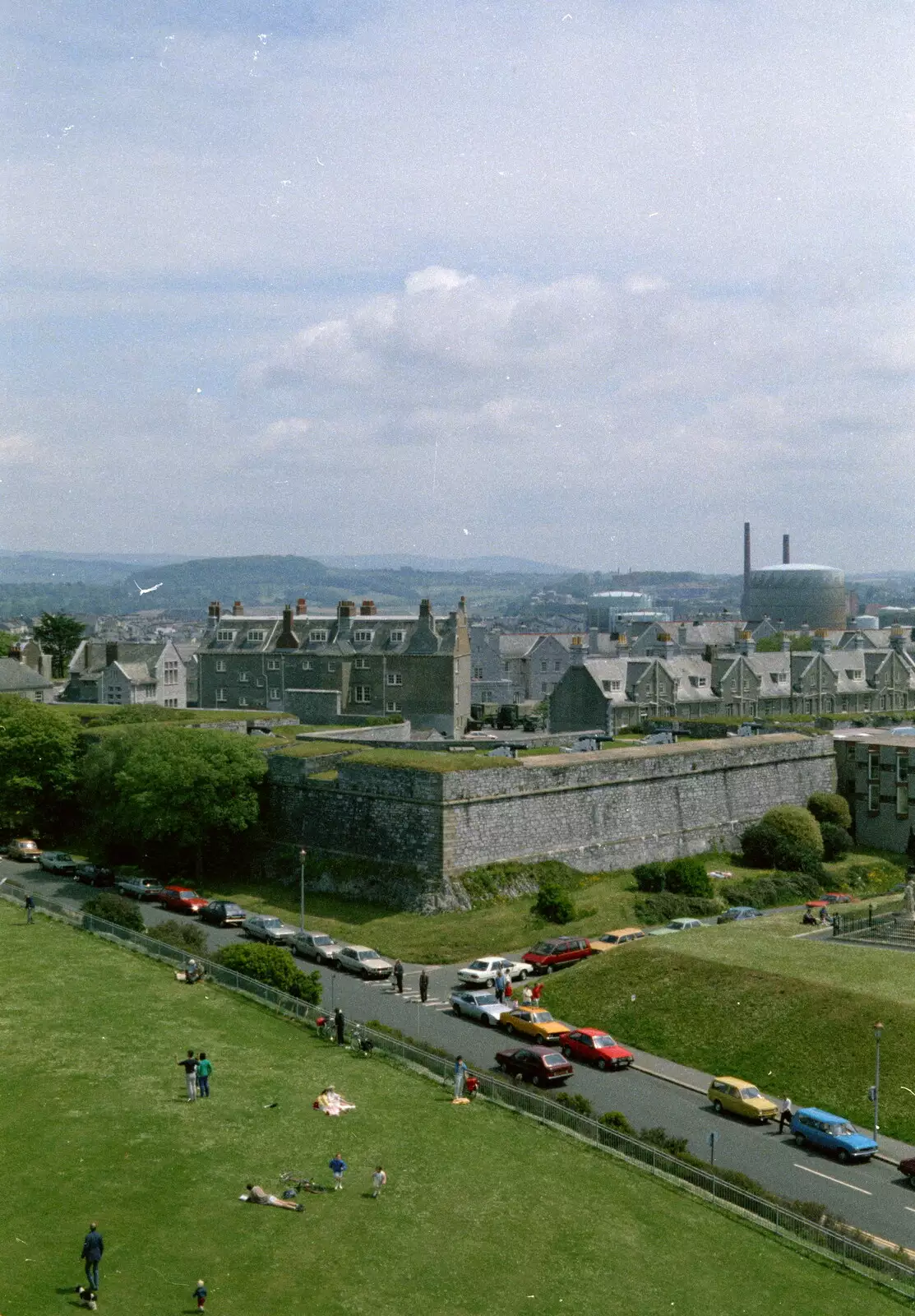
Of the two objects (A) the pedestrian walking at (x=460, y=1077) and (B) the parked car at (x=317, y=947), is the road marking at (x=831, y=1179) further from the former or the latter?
(B) the parked car at (x=317, y=947)

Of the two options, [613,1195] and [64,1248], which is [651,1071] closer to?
[613,1195]

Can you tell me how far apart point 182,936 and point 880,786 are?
3780 cm

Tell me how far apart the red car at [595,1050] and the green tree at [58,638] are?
96.4 metres

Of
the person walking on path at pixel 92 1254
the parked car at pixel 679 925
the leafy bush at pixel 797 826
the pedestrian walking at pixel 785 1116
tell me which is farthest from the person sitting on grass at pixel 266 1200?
the leafy bush at pixel 797 826

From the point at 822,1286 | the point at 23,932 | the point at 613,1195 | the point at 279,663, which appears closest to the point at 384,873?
the point at 23,932

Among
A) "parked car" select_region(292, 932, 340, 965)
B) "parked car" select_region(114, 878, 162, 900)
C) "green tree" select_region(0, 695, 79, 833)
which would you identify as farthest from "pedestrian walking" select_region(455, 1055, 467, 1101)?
"green tree" select_region(0, 695, 79, 833)

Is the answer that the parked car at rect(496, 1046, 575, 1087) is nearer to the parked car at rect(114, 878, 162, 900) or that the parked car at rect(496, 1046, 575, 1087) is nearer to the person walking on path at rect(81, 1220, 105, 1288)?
the person walking on path at rect(81, 1220, 105, 1288)

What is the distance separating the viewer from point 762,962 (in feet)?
132

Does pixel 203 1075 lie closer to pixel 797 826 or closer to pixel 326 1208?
pixel 326 1208

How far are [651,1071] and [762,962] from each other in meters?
7.18

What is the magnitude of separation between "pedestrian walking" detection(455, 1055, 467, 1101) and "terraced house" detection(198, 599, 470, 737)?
4797cm

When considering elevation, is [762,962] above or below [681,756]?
below

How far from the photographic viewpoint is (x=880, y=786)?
65750 millimetres

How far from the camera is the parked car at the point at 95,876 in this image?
55.1 meters
